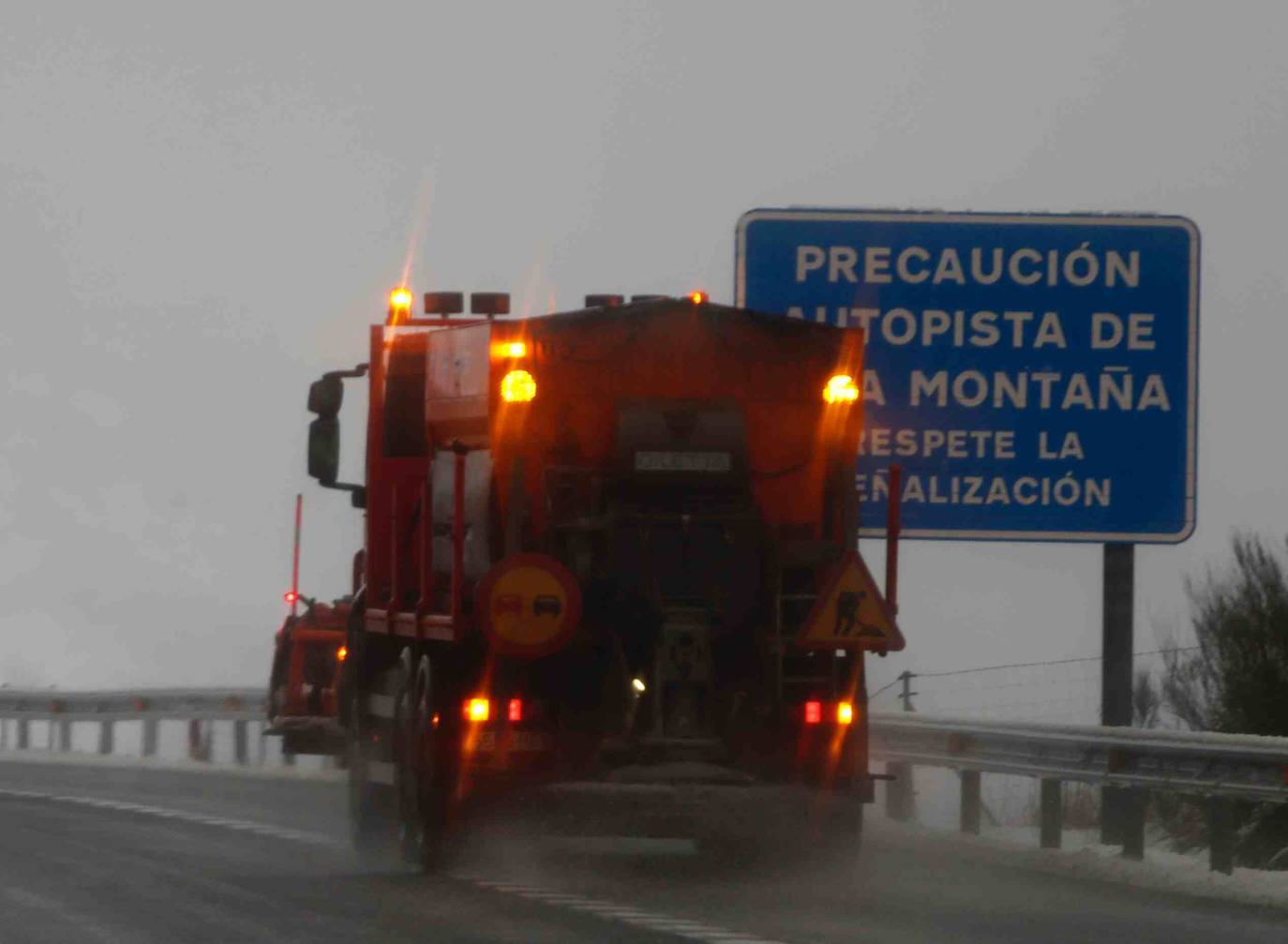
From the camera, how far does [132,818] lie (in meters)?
20.8

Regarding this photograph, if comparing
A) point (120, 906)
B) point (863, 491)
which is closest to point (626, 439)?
point (120, 906)

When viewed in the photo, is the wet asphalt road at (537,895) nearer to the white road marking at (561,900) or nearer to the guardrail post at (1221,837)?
the white road marking at (561,900)

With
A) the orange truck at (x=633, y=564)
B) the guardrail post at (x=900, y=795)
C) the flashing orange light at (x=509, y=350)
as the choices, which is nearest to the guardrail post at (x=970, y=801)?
the guardrail post at (x=900, y=795)

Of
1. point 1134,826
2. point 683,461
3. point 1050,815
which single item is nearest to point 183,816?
point 1050,815

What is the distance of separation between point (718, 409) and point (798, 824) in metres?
2.42

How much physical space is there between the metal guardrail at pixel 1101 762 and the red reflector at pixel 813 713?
2258 millimetres

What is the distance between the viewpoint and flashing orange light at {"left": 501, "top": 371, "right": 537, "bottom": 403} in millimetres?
16016

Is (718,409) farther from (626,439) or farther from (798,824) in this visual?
(798,824)

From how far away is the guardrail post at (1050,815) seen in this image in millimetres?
18703

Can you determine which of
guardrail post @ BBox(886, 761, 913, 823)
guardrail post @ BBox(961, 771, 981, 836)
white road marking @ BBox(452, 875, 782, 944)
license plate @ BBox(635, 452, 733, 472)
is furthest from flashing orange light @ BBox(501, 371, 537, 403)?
guardrail post @ BBox(886, 761, 913, 823)

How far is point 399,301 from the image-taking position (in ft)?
60.3

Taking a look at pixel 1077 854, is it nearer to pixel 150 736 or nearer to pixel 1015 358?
pixel 1015 358

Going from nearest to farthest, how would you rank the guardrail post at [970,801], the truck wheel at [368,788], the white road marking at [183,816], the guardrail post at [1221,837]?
the guardrail post at [1221,837] → the truck wheel at [368,788] → the white road marking at [183,816] → the guardrail post at [970,801]

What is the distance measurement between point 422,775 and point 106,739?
19957mm
